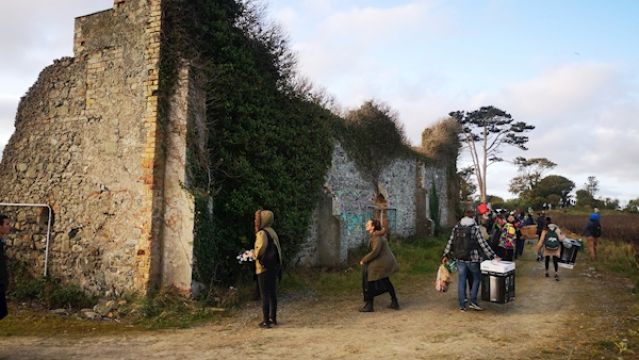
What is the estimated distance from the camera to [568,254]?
35.7ft

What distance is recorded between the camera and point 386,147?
16391mm

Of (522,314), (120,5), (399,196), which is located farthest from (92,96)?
(399,196)

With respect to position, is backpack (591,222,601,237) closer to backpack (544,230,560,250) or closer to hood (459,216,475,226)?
backpack (544,230,560,250)

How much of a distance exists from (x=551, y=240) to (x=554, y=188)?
4348 centimetres

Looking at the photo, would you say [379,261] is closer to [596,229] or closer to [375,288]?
[375,288]

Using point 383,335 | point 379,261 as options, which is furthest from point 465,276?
point 383,335

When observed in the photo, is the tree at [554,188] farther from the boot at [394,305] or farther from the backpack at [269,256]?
the backpack at [269,256]

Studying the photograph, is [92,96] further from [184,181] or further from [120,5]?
[184,181]

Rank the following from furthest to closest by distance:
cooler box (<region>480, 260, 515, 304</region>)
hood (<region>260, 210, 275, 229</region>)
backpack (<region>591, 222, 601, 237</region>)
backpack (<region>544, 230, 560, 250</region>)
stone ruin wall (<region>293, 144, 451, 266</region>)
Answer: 1. backpack (<region>591, 222, 601, 237</region>)
2. stone ruin wall (<region>293, 144, 451, 266</region>)
3. backpack (<region>544, 230, 560, 250</region>)
4. cooler box (<region>480, 260, 515, 304</region>)
5. hood (<region>260, 210, 275, 229</region>)

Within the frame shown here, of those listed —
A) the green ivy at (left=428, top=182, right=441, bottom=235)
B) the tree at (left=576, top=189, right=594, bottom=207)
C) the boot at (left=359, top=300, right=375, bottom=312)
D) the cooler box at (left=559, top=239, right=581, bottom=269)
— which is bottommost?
the boot at (left=359, top=300, right=375, bottom=312)

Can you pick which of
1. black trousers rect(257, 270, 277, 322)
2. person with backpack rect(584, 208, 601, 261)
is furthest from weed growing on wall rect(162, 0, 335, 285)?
person with backpack rect(584, 208, 601, 261)

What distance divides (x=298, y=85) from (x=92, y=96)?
15.2ft

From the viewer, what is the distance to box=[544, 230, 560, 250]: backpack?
10.4m

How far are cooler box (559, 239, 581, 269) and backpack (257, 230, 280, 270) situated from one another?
24.6 feet
